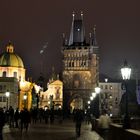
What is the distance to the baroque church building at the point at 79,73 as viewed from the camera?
12194 cm

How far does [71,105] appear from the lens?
128 meters

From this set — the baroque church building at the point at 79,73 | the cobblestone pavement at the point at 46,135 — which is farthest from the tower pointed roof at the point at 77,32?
the cobblestone pavement at the point at 46,135

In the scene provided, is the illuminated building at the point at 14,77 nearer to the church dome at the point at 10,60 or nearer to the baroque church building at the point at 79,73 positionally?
the church dome at the point at 10,60

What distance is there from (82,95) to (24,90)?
A: 17.8 m

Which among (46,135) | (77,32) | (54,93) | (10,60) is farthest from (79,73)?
(46,135)

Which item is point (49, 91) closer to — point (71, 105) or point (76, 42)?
point (71, 105)

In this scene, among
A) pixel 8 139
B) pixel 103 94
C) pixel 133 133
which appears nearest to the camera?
pixel 133 133

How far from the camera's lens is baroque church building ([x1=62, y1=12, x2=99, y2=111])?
122 metres

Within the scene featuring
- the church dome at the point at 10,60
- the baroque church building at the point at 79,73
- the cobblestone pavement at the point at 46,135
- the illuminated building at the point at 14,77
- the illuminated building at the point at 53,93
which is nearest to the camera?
the cobblestone pavement at the point at 46,135

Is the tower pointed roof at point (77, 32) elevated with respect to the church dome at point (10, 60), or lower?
elevated

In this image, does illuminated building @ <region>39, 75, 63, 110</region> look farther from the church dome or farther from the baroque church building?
the church dome

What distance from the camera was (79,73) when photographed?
123 meters

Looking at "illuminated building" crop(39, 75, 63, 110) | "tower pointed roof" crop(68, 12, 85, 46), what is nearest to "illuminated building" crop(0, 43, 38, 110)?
"illuminated building" crop(39, 75, 63, 110)

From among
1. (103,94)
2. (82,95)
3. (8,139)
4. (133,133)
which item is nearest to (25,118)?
(8,139)
